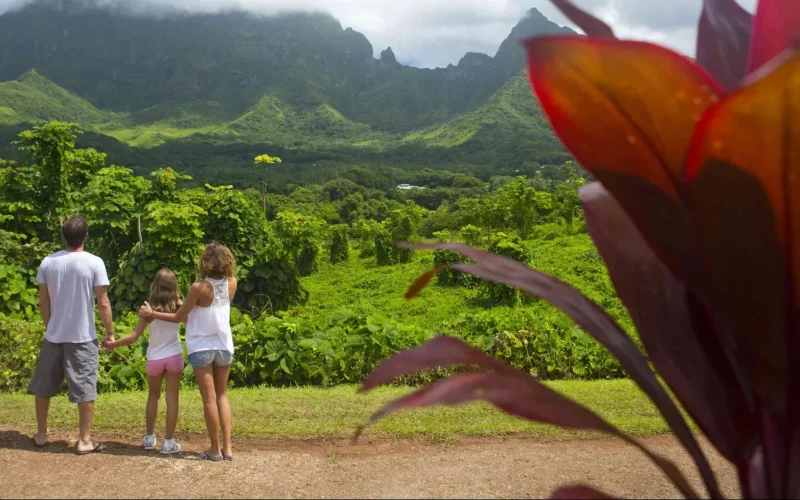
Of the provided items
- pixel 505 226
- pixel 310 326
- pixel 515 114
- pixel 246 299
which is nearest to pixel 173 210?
pixel 246 299

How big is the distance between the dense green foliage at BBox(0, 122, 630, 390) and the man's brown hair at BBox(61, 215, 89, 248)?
2.35 m

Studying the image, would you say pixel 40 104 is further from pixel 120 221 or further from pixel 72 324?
pixel 72 324

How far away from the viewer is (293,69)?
145500 mm

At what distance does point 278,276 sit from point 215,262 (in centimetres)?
932

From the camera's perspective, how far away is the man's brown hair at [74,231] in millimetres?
3615

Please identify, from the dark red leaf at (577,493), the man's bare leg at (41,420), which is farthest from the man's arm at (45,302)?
the dark red leaf at (577,493)

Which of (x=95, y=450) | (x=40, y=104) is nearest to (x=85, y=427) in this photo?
(x=95, y=450)

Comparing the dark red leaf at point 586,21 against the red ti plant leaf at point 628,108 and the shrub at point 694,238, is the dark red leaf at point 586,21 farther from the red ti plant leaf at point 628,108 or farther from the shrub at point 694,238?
the red ti plant leaf at point 628,108

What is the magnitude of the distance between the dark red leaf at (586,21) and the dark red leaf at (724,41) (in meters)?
0.19

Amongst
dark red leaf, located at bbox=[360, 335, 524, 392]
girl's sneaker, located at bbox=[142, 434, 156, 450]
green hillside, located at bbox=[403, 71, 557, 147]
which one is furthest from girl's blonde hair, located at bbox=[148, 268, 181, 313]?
green hillside, located at bbox=[403, 71, 557, 147]

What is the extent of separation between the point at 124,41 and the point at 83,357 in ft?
553

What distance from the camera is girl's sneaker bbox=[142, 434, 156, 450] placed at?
12.2 feet

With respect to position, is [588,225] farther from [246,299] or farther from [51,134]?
[246,299]

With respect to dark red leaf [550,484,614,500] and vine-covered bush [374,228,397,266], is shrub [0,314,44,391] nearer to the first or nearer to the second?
dark red leaf [550,484,614,500]
